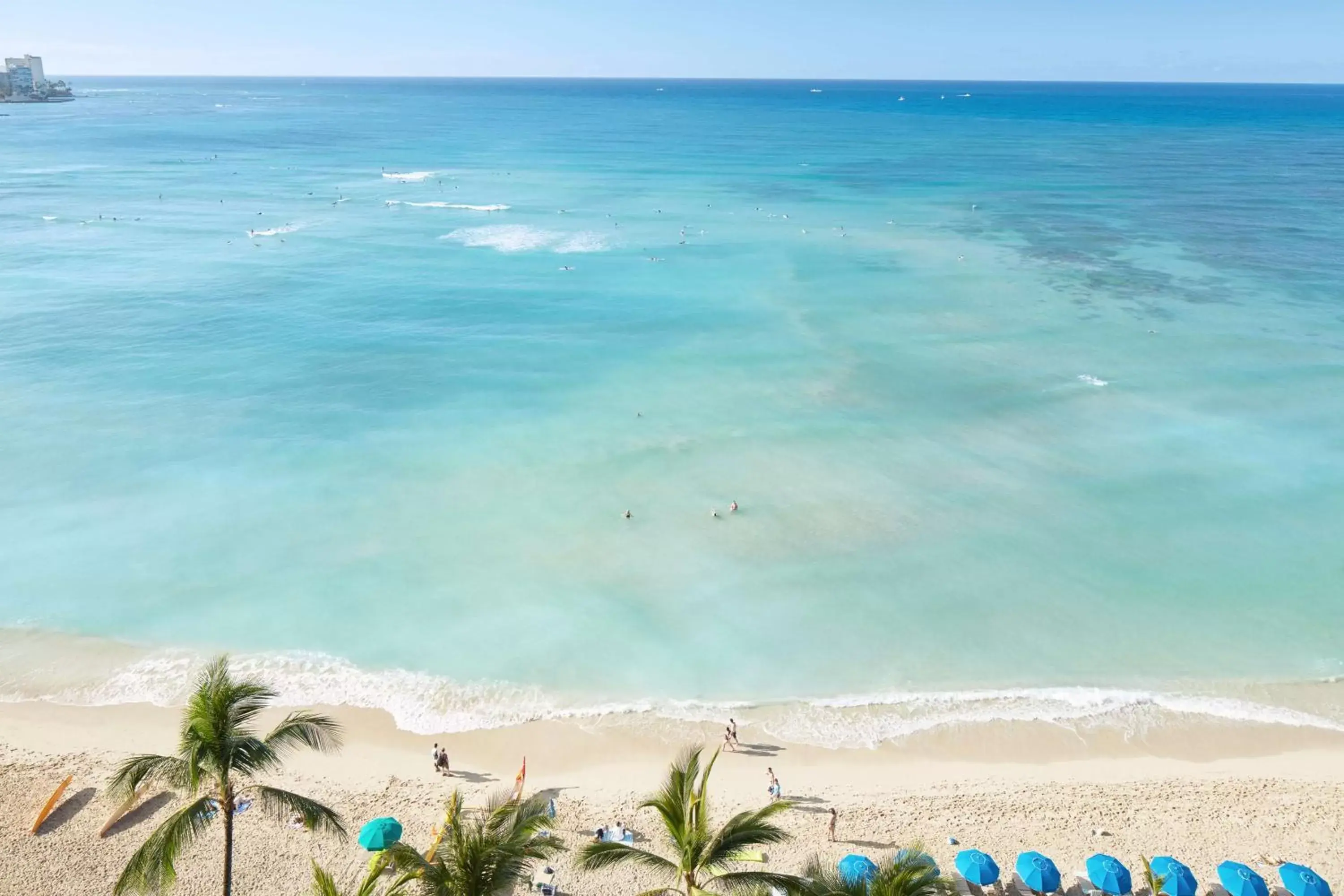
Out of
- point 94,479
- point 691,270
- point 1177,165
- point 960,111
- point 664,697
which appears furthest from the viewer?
point 960,111

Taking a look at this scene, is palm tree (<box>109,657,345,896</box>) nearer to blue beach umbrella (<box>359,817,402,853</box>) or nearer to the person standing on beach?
blue beach umbrella (<box>359,817,402,853</box>)

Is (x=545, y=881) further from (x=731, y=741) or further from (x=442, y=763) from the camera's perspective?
(x=731, y=741)

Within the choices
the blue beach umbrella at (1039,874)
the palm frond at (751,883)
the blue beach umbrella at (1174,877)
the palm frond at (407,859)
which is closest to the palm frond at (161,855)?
the palm frond at (407,859)

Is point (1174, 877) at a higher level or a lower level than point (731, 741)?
higher

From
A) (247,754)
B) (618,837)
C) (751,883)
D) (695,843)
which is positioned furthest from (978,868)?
(247,754)

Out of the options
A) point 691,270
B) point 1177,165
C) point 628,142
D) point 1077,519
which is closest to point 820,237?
point 691,270

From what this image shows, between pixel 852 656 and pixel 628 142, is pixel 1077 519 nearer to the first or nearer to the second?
pixel 852 656

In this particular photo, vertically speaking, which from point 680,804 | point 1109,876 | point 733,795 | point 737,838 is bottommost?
point 733,795
